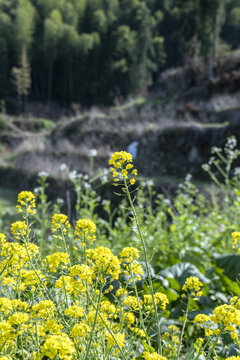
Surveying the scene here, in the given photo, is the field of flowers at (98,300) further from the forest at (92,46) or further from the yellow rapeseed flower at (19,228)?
the forest at (92,46)

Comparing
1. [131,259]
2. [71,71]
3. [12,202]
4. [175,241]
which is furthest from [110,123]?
[71,71]

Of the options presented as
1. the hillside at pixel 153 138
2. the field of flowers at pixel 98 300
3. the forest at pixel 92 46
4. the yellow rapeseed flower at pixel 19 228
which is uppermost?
the forest at pixel 92 46

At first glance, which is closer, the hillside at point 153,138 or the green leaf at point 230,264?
the green leaf at point 230,264

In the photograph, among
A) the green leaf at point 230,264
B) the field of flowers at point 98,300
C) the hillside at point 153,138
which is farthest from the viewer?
the hillside at point 153,138

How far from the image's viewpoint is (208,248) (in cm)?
225

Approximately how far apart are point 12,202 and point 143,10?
19.7 meters

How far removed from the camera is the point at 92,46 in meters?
24.5

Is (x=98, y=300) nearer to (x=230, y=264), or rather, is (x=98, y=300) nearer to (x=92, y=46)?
(x=230, y=264)

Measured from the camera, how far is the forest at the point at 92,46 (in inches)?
917

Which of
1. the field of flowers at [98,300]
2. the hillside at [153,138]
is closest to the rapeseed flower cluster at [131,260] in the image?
the field of flowers at [98,300]

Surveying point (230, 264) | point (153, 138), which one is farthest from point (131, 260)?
point (153, 138)

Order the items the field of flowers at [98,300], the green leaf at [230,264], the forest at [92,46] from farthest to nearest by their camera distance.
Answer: the forest at [92,46], the green leaf at [230,264], the field of flowers at [98,300]

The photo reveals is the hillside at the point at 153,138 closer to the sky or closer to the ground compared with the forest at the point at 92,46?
closer to the ground

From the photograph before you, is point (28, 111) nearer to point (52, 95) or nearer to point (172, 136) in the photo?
point (52, 95)
